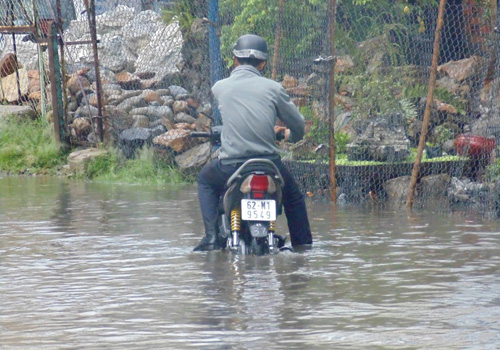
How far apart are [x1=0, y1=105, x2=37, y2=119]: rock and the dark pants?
414 inches

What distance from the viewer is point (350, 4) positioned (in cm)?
1891

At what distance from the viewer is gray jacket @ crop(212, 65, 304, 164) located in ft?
28.6

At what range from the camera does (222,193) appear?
29.9 ft

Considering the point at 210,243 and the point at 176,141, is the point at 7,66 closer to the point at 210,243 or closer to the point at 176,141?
the point at 176,141

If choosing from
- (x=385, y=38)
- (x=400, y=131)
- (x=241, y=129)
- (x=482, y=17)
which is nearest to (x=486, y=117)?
(x=400, y=131)

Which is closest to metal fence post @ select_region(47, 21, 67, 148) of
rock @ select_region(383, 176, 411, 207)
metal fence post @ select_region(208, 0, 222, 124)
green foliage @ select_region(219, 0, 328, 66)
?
green foliage @ select_region(219, 0, 328, 66)

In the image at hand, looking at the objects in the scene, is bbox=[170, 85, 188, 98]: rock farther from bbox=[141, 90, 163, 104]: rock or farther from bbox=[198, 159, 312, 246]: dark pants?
bbox=[198, 159, 312, 246]: dark pants

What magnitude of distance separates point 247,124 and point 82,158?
8170 mm

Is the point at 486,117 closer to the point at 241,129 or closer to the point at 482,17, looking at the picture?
the point at 482,17

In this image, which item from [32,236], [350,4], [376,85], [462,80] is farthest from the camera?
[350,4]

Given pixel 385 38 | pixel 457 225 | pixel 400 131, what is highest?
pixel 385 38

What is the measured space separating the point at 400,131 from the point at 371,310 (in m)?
6.71

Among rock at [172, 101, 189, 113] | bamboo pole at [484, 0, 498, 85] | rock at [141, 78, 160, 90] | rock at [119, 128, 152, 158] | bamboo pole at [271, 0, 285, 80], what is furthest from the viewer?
rock at [141, 78, 160, 90]

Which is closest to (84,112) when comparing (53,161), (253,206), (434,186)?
(53,161)
